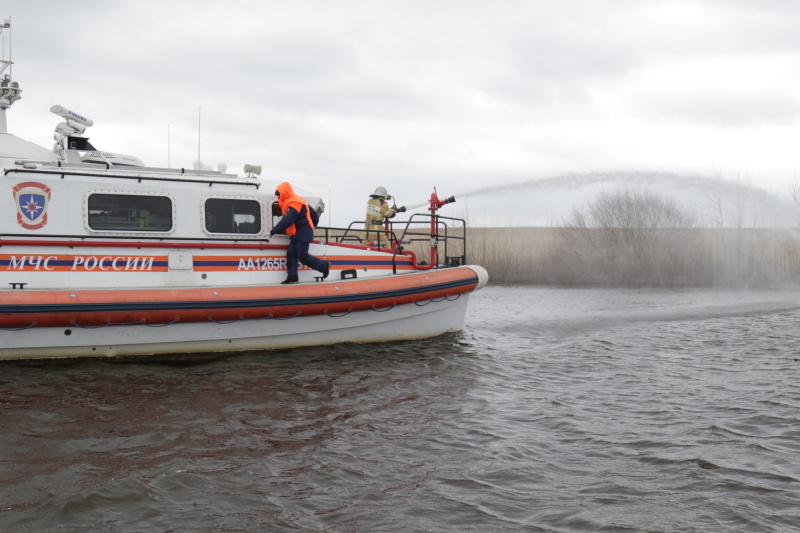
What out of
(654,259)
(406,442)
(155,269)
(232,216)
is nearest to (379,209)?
(232,216)

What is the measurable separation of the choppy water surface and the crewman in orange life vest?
1.18 m

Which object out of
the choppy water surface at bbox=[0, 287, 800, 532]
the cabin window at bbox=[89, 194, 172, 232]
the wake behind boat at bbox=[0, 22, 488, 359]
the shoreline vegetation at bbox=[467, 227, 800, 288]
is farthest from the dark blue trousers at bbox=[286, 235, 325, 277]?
the shoreline vegetation at bbox=[467, 227, 800, 288]

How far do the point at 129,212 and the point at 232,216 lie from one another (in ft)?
4.15

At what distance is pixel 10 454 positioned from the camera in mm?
4520

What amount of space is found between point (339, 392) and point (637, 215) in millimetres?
22013

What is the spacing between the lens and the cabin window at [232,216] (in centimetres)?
811

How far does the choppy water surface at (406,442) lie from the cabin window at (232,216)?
171 centimetres

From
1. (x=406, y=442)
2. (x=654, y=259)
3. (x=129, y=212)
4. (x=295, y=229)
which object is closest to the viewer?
(x=406, y=442)

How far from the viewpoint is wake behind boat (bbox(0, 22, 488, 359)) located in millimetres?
7188

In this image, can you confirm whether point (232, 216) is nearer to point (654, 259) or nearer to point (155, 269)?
point (155, 269)

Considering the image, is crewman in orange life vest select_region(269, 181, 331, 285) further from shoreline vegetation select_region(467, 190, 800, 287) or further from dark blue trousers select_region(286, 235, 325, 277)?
shoreline vegetation select_region(467, 190, 800, 287)

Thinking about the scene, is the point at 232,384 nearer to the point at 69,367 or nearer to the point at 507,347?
the point at 69,367

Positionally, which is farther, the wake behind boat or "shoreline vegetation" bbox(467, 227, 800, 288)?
"shoreline vegetation" bbox(467, 227, 800, 288)

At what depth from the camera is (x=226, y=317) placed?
301 inches
